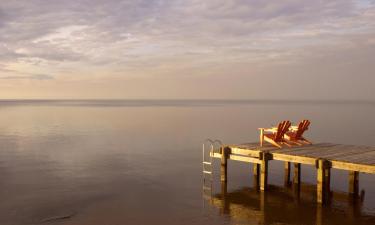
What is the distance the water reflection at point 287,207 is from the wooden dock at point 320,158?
546 millimetres

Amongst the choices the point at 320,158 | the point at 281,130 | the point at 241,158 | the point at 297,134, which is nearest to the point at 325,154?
the point at 320,158

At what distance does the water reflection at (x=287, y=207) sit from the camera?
15.5 m

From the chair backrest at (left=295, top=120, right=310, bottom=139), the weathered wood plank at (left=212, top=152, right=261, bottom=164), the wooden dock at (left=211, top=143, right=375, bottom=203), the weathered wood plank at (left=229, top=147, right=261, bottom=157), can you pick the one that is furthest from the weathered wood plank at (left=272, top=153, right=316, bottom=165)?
the chair backrest at (left=295, top=120, right=310, bottom=139)

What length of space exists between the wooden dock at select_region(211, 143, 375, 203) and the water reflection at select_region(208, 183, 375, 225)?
546 mm

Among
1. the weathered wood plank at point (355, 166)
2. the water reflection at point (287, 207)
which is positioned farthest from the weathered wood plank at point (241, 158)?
the weathered wood plank at point (355, 166)

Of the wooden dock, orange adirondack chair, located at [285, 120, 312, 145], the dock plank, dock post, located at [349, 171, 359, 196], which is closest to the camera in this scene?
the dock plank

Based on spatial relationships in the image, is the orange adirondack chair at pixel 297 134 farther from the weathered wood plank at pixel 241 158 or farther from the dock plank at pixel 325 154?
the weathered wood plank at pixel 241 158

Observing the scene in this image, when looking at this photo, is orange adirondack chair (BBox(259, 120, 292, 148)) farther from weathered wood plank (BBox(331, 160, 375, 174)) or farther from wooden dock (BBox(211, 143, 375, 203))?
weathered wood plank (BBox(331, 160, 375, 174))

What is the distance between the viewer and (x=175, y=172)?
78.9 feet

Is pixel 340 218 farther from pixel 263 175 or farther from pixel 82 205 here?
pixel 82 205

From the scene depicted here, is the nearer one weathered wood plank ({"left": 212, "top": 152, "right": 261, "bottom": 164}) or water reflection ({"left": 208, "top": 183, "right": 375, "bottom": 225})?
water reflection ({"left": 208, "top": 183, "right": 375, "bottom": 225})

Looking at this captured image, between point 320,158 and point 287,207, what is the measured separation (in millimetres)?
2466

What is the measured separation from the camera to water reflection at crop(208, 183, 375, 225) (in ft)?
50.7

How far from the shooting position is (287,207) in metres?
16.9
